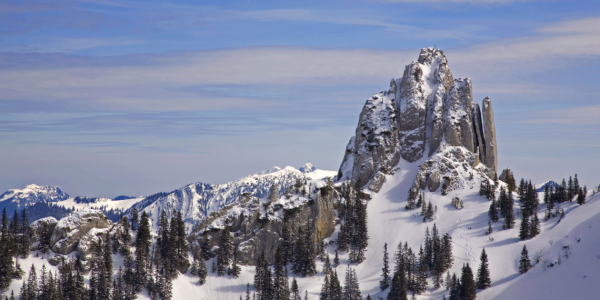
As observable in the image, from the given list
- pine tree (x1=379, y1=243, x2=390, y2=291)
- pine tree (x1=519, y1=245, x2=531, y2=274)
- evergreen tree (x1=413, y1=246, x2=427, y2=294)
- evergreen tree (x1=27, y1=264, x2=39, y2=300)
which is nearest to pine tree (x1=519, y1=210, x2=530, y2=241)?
pine tree (x1=519, y1=245, x2=531, y2=274)

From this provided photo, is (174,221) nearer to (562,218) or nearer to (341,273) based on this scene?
(341,273)

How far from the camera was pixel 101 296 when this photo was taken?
16800 cm

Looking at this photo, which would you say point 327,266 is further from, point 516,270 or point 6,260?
point 6,260

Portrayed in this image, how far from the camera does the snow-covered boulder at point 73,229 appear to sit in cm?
18000

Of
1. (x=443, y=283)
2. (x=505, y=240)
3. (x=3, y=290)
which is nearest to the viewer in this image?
(x=3, y=290)

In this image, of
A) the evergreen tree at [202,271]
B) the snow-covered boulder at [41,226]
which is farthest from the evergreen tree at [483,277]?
the snow-covered boulder at [41,226]

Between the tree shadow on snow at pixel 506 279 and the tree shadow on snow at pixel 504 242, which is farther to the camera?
the tree shadow on snow at pixel 504 242

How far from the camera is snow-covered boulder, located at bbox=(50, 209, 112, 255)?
180000 millimetres

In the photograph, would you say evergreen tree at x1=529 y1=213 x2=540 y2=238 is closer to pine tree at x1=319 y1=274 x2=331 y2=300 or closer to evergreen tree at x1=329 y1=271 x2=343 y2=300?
evergreen tree at x1=329 y1=271 x2=343 y2=300

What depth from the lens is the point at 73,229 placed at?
184 m

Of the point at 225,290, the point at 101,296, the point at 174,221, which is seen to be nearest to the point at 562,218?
the point at 225,290

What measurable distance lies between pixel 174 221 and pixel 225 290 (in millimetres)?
27770

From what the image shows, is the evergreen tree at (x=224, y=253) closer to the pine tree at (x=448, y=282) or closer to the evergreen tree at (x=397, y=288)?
the evergreen tree at (x=397, y=288)

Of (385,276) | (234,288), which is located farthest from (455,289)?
(234,288)
